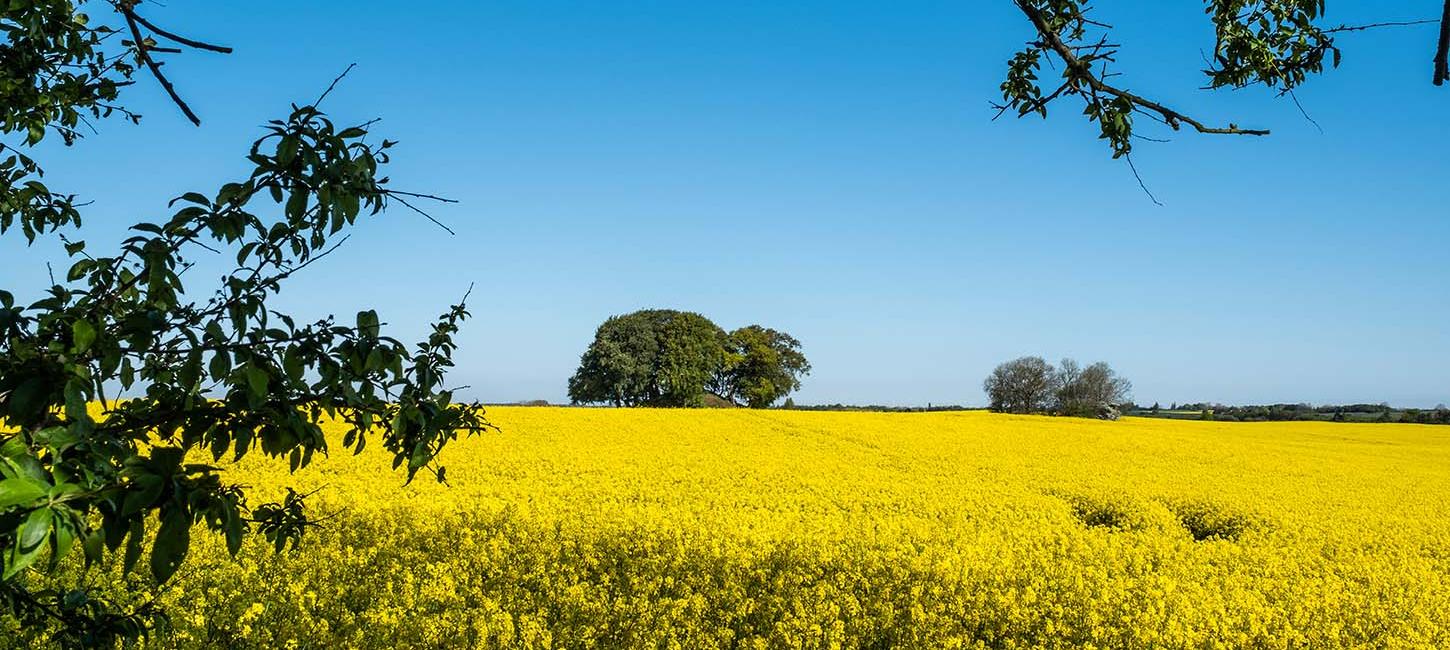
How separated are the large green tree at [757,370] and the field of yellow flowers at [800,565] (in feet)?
145

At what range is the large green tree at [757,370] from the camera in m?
60.6

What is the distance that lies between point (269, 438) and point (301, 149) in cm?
69

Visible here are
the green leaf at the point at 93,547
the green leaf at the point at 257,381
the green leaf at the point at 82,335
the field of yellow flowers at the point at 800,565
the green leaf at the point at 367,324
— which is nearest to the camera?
the green leaf at the point at 93,547

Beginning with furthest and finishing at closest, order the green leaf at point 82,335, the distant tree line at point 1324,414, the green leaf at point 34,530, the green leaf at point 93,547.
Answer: the distant tree line at point 1324,414
the green leaf at point 82,335
the green leaf at point 93,547
the green leaf at point 34,530

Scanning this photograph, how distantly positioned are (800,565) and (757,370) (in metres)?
55.0

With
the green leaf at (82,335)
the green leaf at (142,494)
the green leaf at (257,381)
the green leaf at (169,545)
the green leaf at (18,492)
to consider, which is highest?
the green leaf at (82,335)

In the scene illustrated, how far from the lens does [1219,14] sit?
240 cm

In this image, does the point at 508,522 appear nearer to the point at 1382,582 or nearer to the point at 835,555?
the point at 835,555

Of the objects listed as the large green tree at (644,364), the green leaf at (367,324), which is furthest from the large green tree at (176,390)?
the large green tree at (644,364)

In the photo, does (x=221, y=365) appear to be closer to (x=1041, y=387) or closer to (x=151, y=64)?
(x=151, y=64)

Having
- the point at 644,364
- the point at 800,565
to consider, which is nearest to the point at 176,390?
the point at 800,565

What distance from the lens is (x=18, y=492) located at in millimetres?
1108

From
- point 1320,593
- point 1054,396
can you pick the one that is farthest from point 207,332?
point 1054,396

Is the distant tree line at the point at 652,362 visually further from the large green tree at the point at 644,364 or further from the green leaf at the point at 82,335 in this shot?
the green leaf at the point at 82,335
